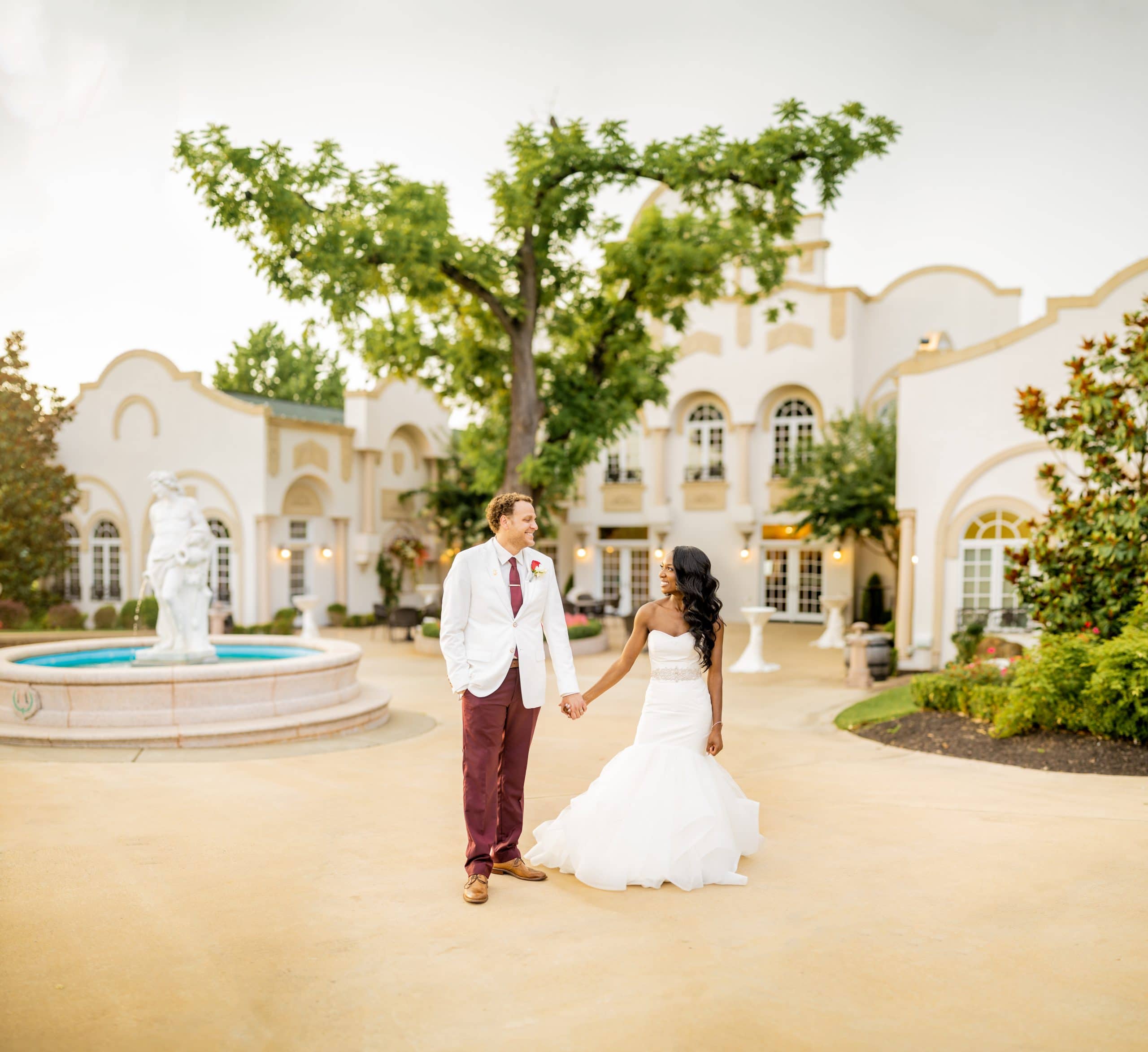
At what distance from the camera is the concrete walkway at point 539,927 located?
3.40 meters

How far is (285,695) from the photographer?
9.31 metres

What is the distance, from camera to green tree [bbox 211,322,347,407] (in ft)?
141

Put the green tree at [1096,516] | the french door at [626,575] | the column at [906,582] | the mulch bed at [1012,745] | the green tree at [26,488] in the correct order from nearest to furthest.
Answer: the mulch bed at [1012,745] → the green tree at [1096,516] → the column at [906,582] → the green tree at [26,488] → the french door at [626,575]

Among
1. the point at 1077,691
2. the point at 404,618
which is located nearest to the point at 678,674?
the point at 1077,691

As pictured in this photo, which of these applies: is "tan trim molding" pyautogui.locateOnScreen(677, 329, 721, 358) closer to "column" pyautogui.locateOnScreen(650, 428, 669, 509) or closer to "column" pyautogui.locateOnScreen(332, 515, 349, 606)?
"column" pyautogui.locateOnScreen(650, 428, 669, 509)

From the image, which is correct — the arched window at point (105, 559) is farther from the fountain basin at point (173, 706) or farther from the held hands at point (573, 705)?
the held hands at point (573, 705)

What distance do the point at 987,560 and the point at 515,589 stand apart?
43.7ft

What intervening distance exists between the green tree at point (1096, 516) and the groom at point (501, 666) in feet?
21.2

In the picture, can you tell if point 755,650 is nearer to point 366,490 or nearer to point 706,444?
point 706,444

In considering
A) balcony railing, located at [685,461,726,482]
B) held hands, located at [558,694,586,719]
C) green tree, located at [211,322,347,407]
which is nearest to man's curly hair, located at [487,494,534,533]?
held hands, located at [558,694,586,719]

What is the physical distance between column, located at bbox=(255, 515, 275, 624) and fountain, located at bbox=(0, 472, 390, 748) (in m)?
12.1

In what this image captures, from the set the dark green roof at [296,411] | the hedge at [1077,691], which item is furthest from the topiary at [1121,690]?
the dark green roof at [296,411]

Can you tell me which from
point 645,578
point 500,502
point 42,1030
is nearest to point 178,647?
point 500,502

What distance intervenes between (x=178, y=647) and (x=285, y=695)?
223 cm
